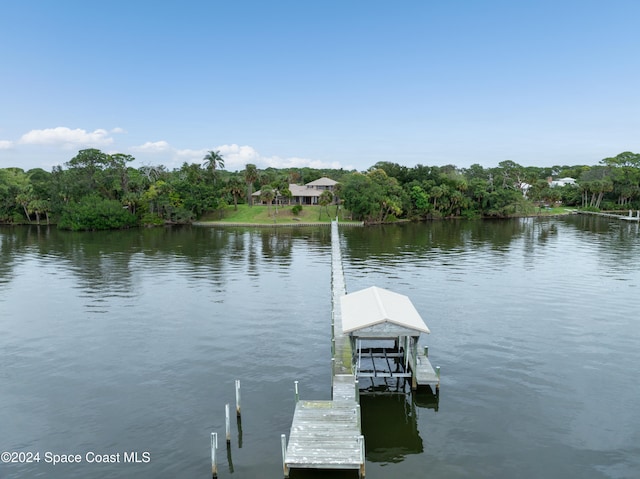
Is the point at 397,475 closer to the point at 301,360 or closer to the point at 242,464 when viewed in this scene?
the point at 242,464

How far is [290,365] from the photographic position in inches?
959

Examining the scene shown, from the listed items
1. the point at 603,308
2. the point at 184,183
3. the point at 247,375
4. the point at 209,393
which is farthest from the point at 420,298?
the point at 184,183

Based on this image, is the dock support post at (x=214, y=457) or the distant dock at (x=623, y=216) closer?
the dock support post at (x=214, y=457)

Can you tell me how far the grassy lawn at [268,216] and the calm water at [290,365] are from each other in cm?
5004

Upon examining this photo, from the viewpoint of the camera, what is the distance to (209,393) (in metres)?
21.4

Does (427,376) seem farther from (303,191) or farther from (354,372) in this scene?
(303,191)

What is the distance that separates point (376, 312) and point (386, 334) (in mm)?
1265

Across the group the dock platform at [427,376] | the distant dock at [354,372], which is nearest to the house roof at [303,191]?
the distant dock at [354,372]

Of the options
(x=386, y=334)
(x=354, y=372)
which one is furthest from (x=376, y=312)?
(x=354, y=372)

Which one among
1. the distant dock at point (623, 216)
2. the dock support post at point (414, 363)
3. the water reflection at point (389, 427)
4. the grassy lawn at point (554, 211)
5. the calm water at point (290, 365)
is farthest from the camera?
the grassy lawn at point (554, 211)

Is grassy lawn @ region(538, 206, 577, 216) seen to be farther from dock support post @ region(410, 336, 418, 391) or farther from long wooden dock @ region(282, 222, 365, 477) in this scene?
long wooden dock @ region(282, 222, 365, 477)

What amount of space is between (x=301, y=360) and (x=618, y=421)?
14709mm

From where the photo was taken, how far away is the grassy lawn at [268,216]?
103 metres

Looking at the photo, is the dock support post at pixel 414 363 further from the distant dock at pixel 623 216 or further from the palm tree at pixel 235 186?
the distant dock at pixel 623 216
